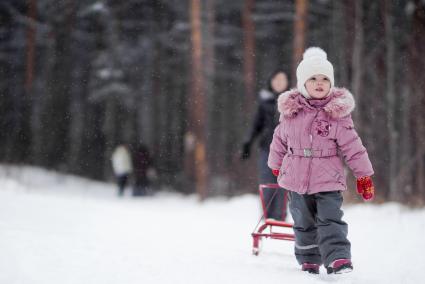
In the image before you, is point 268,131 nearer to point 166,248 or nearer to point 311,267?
point 166,248

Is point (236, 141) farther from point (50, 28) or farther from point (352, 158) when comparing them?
point (352, 158)

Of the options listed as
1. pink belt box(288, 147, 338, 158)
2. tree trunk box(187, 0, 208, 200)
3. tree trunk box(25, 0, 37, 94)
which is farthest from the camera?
tree trunk box(25, 0, 37, 94)

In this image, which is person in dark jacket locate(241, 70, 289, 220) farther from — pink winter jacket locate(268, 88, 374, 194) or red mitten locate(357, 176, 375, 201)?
red mitten locate(357, 176, 375, 201)

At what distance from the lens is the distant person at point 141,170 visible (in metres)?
16.4

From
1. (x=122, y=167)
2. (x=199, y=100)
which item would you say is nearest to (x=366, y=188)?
(x=199, y=100)

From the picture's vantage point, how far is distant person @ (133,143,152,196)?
16359 millimetres

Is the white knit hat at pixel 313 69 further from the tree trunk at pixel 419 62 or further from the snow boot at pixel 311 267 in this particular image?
the tree trunk at pixel 419 62

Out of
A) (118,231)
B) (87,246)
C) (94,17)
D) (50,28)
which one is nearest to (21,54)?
(50,28)

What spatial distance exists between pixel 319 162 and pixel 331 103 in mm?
431

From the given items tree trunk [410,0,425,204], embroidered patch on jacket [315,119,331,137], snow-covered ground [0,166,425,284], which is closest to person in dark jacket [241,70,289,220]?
snow-covered ground [0,166,425,284]

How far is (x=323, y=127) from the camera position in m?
3.38

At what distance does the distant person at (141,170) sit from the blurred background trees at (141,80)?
232 cm

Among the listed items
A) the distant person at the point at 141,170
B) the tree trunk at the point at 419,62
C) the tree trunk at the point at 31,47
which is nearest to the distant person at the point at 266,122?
the tree trunk at the point at 419,62

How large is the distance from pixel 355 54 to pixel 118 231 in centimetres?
717
